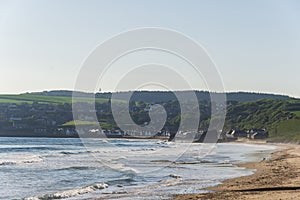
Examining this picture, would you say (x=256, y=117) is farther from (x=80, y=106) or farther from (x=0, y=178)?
(x=0, y=178)

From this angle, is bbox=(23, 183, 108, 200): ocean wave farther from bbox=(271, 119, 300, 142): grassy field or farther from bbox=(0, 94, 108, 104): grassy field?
bbox=(0, 94, 108, 104): grassy field

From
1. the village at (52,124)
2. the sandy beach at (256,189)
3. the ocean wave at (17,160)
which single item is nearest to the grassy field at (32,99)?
the village at (52,124)

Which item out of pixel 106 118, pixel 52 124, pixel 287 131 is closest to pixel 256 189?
pixel 287 131

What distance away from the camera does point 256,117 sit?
16712cm

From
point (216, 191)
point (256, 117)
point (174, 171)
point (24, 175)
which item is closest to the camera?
point (216, 191)

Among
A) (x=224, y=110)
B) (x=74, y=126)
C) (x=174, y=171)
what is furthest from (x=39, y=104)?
(x=174, y=171)

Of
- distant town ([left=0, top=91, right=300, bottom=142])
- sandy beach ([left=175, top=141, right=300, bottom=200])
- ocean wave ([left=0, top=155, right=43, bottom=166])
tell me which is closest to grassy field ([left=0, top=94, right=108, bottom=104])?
distant town ([left=0, top=91, right=300, bottom=142])

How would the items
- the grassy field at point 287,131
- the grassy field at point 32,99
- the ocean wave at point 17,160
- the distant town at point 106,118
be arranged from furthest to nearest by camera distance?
1. the grassy field at point 32,99
2. the distant town at point 106,118
3. the grassy field at point 287,131
4. the ocean wave at point 17,160

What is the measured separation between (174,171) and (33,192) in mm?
13228

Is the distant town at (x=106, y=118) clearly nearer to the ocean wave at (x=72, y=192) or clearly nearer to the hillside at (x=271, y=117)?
the hillside at (x=271, y=117)

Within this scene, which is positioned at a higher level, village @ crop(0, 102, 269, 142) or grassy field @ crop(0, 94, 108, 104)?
grassy field @ crop(0, 94, 108, 104)

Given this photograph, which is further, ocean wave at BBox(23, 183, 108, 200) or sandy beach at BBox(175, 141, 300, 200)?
ocean wave at BBox(23, 183, 108, 200)

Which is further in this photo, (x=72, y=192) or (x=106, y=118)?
(x=106, y=118)

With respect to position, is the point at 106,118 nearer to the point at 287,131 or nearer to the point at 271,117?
the point at 271,117
